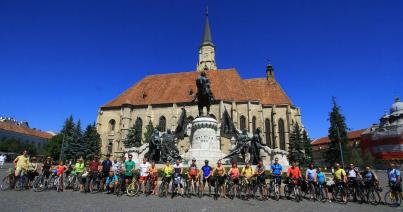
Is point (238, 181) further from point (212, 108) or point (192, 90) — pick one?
point (192, 90)

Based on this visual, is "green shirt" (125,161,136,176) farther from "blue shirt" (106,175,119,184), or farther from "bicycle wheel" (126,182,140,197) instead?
"blue shirt" (106,175,119,184)

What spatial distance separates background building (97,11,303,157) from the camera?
4216cm

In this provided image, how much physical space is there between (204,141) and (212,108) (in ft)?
82.9

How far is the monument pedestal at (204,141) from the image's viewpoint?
16531 mm

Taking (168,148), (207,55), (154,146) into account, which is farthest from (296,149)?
(207,55)

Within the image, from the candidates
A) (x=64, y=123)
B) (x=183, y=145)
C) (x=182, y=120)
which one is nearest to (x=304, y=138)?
(x=183, y=145)

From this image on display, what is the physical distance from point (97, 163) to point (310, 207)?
7440 millimetres

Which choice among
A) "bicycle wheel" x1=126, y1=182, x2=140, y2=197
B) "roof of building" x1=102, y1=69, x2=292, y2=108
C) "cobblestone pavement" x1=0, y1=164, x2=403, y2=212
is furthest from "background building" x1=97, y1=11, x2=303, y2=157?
"cobblestone pavement" x1=0, y1=164, x2=403, y2=212

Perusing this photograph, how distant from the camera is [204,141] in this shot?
16.8 m

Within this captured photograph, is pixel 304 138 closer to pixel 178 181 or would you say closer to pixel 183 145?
pixel 183 145

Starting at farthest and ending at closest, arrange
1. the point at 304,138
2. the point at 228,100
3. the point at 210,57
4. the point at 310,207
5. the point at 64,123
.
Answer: the point at 210,57
the point at 64,123
the point at 228,100
the point at 304,138
the point at 310,207

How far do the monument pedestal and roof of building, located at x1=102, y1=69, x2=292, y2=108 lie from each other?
82.1 ft

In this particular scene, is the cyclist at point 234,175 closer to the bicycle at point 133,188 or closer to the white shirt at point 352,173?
the bicycle at point 133,188

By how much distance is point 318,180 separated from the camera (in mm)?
9812
